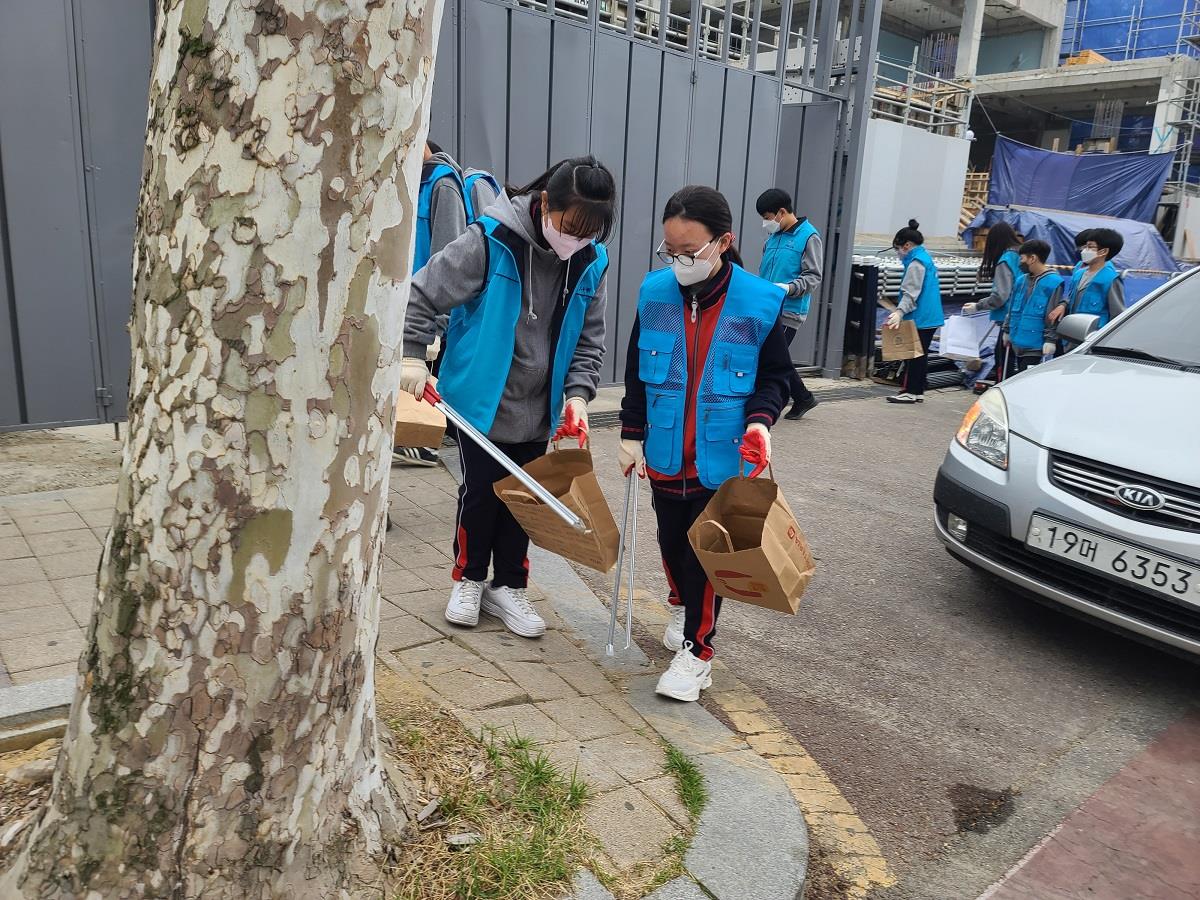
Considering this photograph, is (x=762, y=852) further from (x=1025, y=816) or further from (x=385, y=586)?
(x=385, y=586)

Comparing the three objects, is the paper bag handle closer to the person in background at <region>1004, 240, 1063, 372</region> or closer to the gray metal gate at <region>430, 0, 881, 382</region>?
the gray metal gate at <region>430, 0, 881, 382</region>

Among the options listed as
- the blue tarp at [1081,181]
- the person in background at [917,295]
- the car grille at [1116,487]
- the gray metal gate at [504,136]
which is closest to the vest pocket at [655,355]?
the car grille at [1116,487]

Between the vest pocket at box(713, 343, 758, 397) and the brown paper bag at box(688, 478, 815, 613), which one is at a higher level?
the vest pocket at box(713, 343, 758, 397)

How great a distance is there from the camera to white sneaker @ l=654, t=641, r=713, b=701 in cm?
333

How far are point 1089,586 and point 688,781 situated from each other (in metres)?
1.99

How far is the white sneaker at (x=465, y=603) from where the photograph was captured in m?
3.68

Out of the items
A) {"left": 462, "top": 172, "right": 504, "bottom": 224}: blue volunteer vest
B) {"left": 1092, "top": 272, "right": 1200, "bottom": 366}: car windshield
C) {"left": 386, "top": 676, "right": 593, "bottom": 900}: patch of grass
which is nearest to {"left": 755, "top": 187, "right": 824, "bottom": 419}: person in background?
{"left": 1092, "top": 272, "right": 1200, "bottom": 366}: car windshield

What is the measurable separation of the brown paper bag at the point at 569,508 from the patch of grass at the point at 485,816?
2.10ft

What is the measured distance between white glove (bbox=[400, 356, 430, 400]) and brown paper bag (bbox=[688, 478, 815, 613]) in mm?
1011

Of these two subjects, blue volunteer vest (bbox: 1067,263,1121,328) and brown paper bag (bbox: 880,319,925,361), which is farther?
brown paper bag (bbox: 880,319,925,361)

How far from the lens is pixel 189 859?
187 cm

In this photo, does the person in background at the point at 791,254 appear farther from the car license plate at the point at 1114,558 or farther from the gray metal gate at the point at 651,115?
the car license plate at the point at 1114,558

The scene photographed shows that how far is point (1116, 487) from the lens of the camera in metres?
3.70

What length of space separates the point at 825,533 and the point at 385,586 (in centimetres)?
265
